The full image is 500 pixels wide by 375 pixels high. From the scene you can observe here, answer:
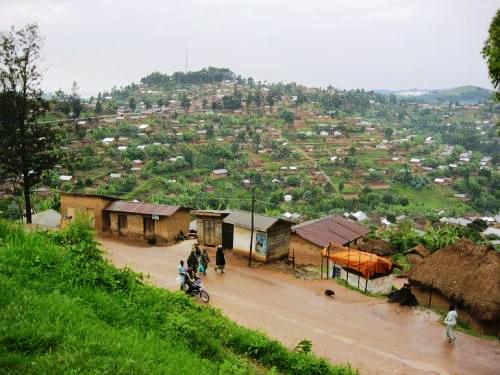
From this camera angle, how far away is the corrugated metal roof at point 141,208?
70.2ft

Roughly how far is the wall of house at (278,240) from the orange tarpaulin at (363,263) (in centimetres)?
226

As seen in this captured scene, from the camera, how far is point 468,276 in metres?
15.4

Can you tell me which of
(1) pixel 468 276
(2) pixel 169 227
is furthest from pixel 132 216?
(1) pixel 468 276

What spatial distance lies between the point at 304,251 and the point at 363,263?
392cm

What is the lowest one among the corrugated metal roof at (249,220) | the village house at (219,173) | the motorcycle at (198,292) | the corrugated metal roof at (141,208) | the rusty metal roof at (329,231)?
the village house at (219,173)

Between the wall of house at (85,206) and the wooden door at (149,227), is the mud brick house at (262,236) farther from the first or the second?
the wall of house at (85,206)

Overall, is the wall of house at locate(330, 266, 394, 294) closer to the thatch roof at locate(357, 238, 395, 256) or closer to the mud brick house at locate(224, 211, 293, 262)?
the mud brick house at locate(224, 211, 293, 262)

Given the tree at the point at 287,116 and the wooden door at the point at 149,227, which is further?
the tree at the point at 287,116

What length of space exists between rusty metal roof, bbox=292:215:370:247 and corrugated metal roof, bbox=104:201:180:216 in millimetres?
5692

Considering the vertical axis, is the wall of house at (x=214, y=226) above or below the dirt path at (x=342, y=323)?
above

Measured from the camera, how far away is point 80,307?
749 centimetres

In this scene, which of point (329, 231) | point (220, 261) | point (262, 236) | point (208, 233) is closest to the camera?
point (220, 261)

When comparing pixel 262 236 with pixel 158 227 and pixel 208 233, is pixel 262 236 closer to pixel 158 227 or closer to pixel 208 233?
pixel 208 233

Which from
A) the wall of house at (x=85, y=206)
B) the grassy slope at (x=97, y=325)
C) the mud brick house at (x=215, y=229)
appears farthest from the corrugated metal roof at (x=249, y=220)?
the grassy slope at (x=97, y=325)
